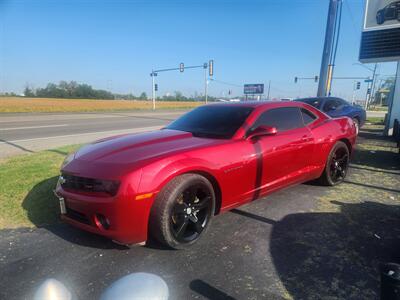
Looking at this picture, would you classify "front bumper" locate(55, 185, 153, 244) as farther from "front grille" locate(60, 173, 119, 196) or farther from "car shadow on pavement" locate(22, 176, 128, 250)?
"car shadow on pavement" locate(22, 176, 128, 250)

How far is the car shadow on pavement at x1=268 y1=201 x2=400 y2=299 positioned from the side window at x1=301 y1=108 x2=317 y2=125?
1379 millimetres

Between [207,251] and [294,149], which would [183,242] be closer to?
[207,251]

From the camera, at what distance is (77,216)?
2924mm

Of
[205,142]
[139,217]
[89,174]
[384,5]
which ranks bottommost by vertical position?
[139,217]

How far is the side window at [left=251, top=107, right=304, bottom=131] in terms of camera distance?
3.97 metres

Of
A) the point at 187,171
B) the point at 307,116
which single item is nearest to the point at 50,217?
the point at 187,171

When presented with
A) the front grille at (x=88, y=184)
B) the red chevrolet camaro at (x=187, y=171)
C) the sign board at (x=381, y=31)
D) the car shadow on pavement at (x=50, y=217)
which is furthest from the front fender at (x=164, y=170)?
the sign board at (x=381, y=31)

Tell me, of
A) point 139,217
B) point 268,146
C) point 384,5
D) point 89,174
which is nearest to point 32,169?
point 89,174

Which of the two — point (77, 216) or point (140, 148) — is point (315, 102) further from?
A: point (77, 216)

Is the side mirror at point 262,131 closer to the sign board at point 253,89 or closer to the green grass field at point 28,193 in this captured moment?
the green grass field at point 28,193

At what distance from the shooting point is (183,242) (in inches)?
117

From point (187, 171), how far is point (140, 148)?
0.60 metres

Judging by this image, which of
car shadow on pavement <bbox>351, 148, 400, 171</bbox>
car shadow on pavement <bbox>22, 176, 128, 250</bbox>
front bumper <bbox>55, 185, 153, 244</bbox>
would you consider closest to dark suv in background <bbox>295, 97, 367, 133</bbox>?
car shadow on pavement <bbox>351, 148, 400, 171</bbox>

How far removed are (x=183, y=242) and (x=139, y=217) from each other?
586 millimetres
